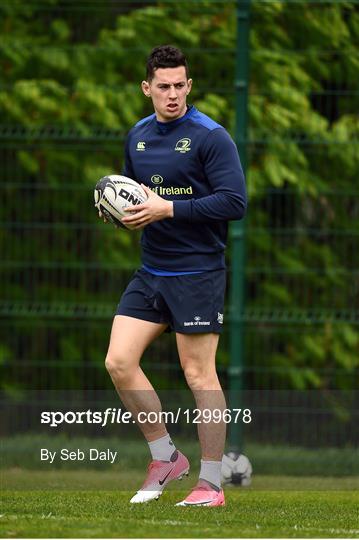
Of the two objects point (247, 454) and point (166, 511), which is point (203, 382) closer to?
point (166, 511)

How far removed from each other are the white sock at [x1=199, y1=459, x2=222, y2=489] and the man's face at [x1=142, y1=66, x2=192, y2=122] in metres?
1.64

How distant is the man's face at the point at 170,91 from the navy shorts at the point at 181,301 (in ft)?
2.56

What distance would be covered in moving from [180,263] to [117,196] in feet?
1.49

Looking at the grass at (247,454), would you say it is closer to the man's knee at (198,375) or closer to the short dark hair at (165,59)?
the man's knee at (198,375)

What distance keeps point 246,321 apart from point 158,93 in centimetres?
297

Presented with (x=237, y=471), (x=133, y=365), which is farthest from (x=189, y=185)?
(x=237, y=471)

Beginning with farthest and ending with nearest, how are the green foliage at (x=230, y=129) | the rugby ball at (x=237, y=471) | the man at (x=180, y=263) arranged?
the green foliage at (x=230, y=129)
the rugby ball at (x=237, y=471)
the man at (x=180, y=263)

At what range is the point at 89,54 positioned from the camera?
414 inches

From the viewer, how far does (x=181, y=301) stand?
7.09 meters

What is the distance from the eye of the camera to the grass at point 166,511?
603cm

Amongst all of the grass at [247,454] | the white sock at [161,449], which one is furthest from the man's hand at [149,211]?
the grass at [247,454]

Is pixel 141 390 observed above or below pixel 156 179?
below

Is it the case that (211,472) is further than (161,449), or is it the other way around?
(161,449)

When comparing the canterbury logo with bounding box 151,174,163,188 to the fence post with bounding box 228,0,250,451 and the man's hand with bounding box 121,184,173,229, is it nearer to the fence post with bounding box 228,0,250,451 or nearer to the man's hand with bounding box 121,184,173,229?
the man's hand with bounding box 121,184,173,229
